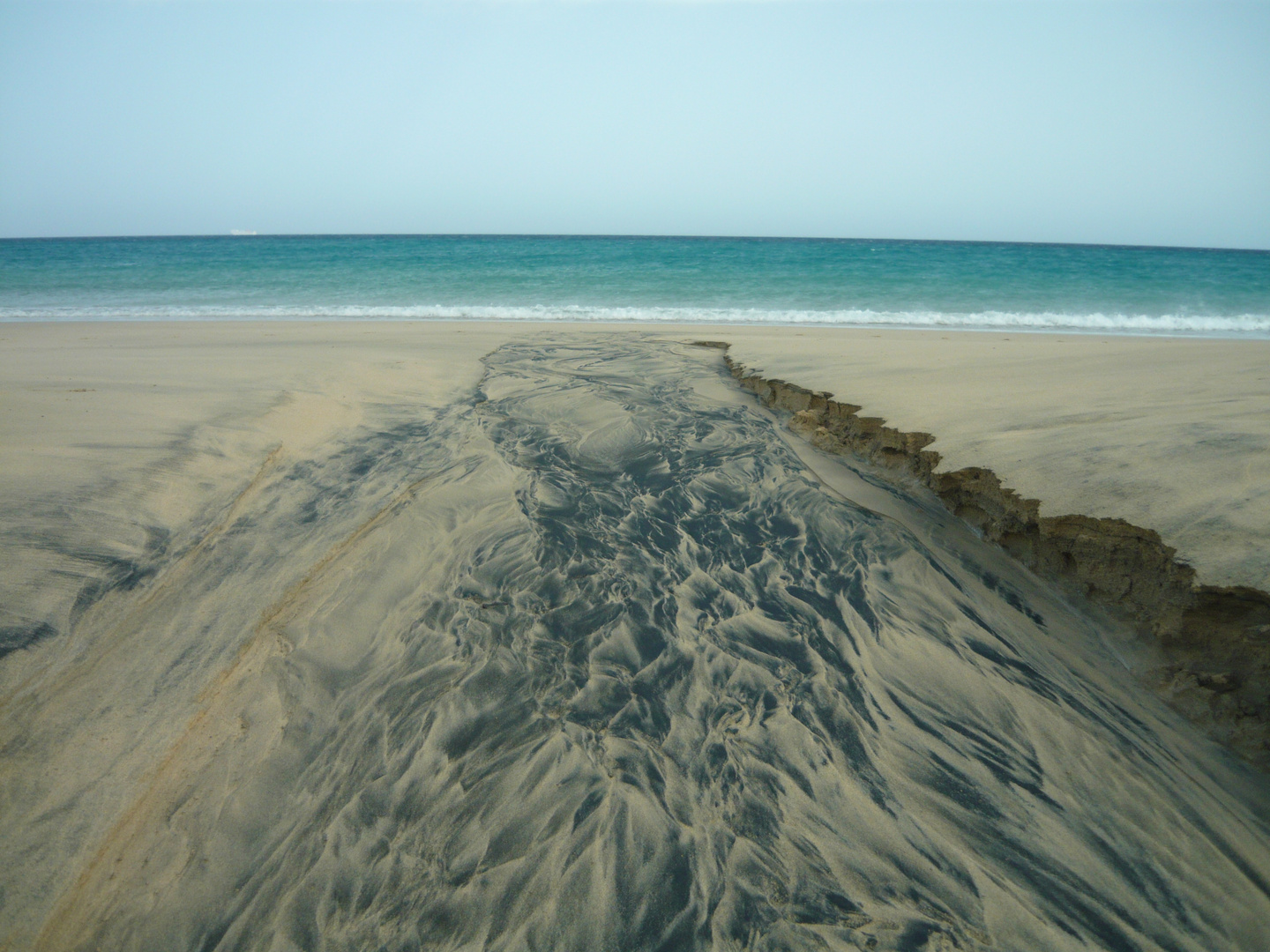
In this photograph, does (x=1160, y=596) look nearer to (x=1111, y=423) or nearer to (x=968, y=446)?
(x=968, y=446)

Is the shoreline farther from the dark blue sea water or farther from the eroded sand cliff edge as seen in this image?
the dark blue sea water

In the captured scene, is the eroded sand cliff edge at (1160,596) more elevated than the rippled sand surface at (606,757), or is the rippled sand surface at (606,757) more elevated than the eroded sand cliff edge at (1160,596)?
the eroded sand cliff edge at (1160,596)

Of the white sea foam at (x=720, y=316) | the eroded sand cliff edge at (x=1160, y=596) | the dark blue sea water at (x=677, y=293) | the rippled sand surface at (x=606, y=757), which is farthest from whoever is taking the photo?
the dark blue sea water at (x=677, y=293)

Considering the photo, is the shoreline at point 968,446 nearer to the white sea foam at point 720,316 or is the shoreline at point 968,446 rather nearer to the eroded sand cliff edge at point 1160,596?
the eroded sand cliff edge at point 1160,596

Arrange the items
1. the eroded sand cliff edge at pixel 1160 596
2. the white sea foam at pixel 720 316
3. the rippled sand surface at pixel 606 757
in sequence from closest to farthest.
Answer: the rippled sand surface at pixel 606 757, the eroded sand cliff edge at pixel 1160 596, the white sea foam at pixel 720 316

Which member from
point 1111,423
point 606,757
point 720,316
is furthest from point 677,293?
point 606,757

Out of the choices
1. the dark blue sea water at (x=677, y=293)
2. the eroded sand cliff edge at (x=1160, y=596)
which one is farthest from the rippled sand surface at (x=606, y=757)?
the dark blue sea water at (x=677, y=293)

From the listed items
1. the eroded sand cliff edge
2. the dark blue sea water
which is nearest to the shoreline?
the eroded sand cliff edge
